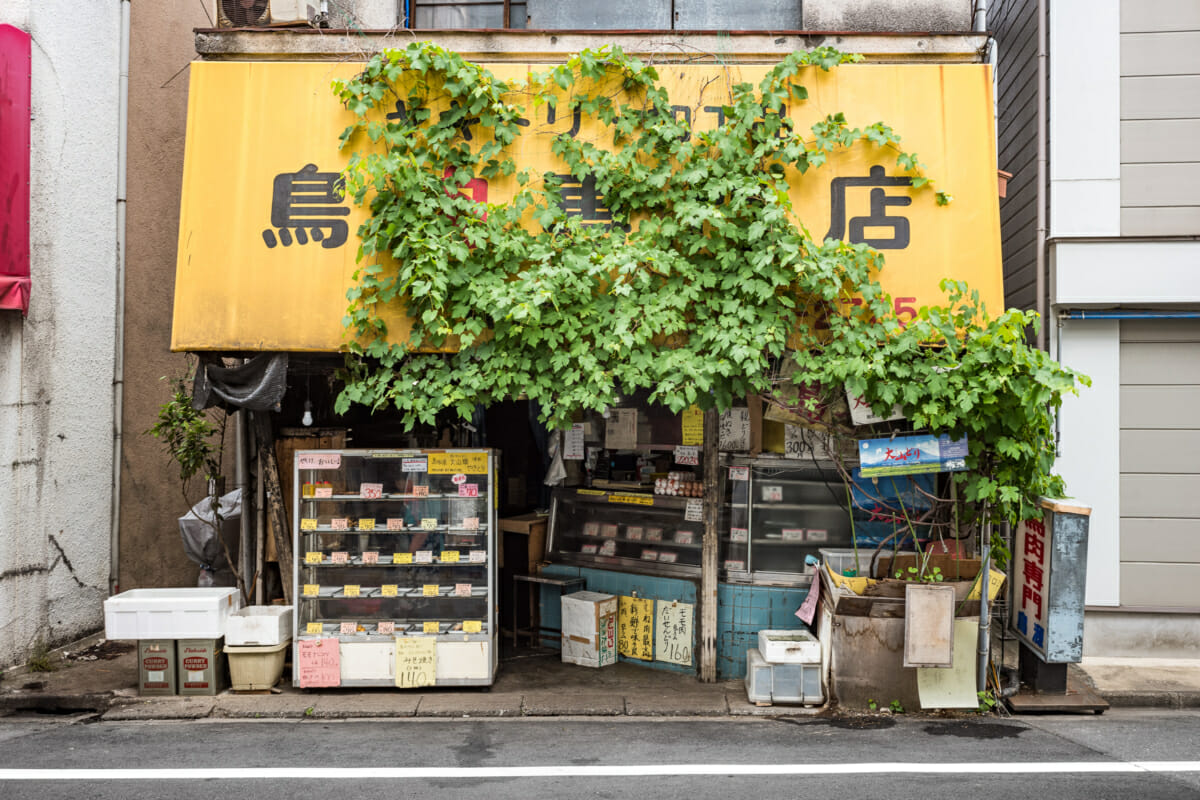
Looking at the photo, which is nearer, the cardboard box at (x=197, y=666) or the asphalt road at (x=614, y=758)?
the asphalt road at (x=614, y=758)

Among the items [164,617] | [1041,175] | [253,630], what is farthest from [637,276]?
[164,617]

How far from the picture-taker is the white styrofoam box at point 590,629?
352 inches

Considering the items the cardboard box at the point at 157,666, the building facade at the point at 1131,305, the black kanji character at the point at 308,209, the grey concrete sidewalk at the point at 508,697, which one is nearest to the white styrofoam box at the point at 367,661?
the grey concrete sidewalk at the point at 508,697

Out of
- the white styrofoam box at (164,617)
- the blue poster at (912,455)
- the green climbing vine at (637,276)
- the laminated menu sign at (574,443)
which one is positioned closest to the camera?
the green climbing vine at (637,276)

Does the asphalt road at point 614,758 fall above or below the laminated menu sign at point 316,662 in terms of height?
below

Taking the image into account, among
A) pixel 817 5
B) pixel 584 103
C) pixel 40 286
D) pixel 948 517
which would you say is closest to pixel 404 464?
pixel 584 103

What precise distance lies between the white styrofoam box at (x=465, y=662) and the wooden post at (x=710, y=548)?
2193mm

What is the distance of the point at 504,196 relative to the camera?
8016 mm

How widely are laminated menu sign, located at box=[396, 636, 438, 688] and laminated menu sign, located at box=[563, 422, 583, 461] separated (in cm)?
264

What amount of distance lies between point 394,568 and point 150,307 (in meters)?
5.13

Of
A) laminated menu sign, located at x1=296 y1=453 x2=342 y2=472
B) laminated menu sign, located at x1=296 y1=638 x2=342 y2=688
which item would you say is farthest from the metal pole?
laminated menu sign, located at x1=296 y1=453 x2=342 y2=472

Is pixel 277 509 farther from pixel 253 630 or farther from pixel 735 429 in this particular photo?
pixel 735 429

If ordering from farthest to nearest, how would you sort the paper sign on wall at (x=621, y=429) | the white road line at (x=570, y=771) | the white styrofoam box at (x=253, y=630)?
the paper sign on wall at (x=621, y=429), the white styrofoam box at (x=253, y=630), the white road line at (x=570, y=771)

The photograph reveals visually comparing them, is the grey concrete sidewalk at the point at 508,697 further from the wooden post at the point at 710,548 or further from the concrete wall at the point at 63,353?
the concrete wall at the point at 63,353
